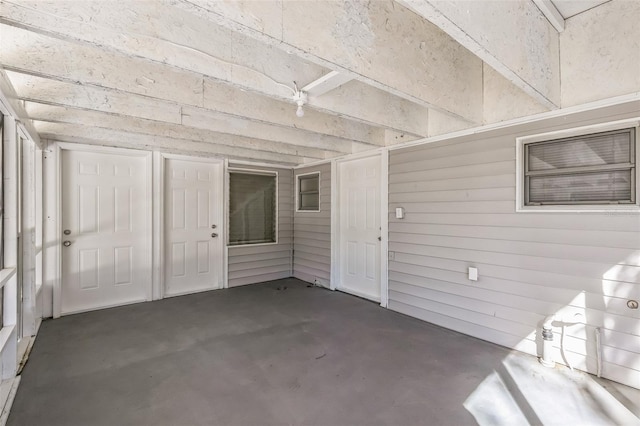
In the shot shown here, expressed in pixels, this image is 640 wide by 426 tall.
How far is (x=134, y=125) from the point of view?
3332mm

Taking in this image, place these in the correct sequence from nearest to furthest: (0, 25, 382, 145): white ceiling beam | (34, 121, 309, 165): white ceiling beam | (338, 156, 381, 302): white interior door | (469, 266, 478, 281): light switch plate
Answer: (0, 25, 382, 145): white ceiling beam, (469, 266, 478, 281): light switch plate, (34, 121, 309, 165): white ceiling beam, (338, 156, 381, 302): white interior door

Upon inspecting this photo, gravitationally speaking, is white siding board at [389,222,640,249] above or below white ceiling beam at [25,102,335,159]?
below

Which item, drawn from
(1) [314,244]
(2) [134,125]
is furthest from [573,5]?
(1) [314,244]

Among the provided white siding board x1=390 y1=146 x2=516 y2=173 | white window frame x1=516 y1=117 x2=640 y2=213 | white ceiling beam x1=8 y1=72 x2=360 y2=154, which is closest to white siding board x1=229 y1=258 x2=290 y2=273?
white ceiling beam x1=8 y1=72 x2=360 y2=154

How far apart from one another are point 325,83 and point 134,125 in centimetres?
237

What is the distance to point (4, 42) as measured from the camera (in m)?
1.74

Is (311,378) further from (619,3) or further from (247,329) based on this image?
(619,3)

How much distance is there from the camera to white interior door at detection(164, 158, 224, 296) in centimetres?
471

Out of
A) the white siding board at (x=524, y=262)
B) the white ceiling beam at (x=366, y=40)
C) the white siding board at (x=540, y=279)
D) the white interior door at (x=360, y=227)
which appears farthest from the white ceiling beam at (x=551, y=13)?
the white interior door at (x=360, y=227)

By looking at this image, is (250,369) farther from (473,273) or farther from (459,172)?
(459,172)

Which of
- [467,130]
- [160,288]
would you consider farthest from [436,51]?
[160,288]

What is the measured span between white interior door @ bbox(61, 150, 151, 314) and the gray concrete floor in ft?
1.23

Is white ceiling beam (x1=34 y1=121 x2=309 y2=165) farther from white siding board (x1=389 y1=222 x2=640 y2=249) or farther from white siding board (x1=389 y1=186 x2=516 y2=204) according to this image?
white siding board (x1=389 y1=222 x2=640 y2=249)

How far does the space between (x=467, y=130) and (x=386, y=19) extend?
1.81 metres
